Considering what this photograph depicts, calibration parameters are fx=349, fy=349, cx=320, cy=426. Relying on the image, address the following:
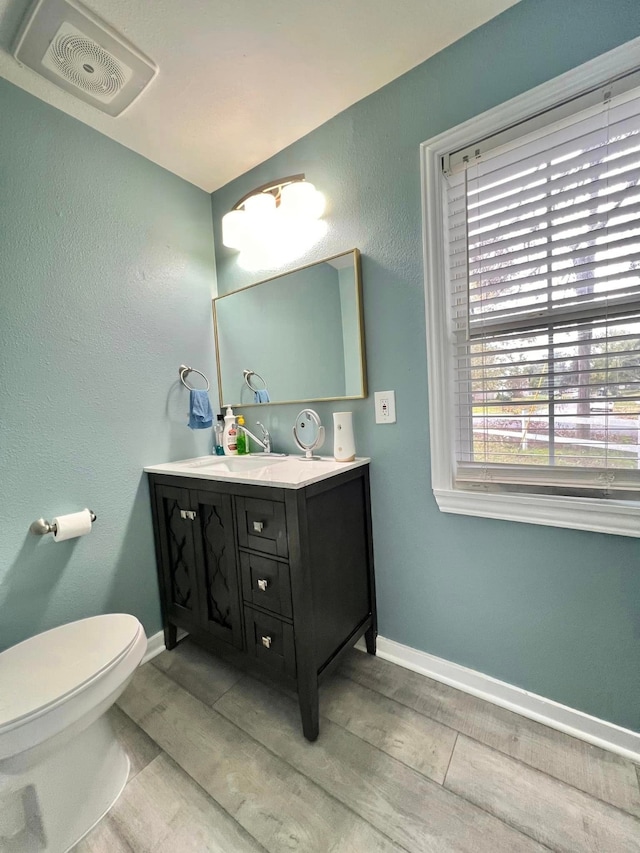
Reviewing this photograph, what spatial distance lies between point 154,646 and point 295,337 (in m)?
1.60

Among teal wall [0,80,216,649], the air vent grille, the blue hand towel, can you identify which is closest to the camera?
the air vent grille

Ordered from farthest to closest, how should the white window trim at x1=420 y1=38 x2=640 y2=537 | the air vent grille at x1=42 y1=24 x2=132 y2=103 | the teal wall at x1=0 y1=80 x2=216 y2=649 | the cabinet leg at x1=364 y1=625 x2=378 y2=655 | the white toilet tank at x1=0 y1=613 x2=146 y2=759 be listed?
the cabinet leg at x1=364 y1=625 x2=378 y2=655 → the teal wall at x1=0 y1=80 x2=216 y2=649 → the air vent grille at x1=42 y1=24 x2=132 y2=103 → the white window trim at x1=420 y1=38 x2=640 y2=537 → the white toilet tank at x1=0 y1=613 x2=146 y2=759

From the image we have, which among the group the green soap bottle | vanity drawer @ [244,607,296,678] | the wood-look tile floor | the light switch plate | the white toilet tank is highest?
the light switch plate

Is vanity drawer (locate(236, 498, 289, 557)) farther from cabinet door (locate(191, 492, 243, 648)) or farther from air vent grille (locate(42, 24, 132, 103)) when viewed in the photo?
air vent grille (locate(42, 24, 132, 103))

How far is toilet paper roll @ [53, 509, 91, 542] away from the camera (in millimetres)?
1261

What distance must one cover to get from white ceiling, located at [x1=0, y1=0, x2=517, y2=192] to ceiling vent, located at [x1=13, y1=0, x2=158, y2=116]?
0.03 m

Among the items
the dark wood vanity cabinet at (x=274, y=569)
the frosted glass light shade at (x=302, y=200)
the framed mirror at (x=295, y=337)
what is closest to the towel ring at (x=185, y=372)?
the framed mirror at (x=295, y=337)

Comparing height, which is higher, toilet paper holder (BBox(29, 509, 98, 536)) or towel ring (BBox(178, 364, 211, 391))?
towel ring (BBox(178, 364, 211, 391))

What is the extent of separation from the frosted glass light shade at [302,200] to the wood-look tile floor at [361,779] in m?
1.96

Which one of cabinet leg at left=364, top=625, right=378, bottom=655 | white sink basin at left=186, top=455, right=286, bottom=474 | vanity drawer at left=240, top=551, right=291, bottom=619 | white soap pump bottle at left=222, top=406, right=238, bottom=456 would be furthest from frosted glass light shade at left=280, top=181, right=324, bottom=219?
cabinet leg at left=364, top=625, right=378, bottom=655

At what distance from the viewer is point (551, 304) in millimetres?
1103

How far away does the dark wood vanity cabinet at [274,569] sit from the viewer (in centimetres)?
115

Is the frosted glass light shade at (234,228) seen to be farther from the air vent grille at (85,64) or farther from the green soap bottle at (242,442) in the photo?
the green soap bottle at (242,442)

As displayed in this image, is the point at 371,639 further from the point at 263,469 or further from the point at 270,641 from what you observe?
the point at 263,469
